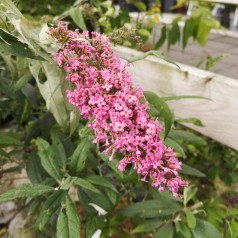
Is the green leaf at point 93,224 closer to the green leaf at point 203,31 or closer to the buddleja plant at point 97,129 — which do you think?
the buddleja plant at point 97,129

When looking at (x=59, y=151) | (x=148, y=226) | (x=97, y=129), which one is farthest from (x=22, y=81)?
(x=148, y=226)

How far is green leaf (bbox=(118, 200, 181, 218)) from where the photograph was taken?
1.03 meters

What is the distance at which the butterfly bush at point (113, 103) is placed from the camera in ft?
2.06

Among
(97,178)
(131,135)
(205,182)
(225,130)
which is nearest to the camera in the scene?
(131,135)

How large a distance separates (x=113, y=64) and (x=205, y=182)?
1198 millimetres

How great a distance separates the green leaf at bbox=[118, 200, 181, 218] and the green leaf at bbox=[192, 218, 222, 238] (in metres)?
0.08

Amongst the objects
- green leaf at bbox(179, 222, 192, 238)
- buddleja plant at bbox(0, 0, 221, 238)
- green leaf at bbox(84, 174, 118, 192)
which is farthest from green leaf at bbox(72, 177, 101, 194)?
green leaf at bbox(179, 222, 192, 238)

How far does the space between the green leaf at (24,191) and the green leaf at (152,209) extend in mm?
305

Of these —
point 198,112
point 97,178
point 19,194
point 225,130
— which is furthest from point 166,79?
point 19,194

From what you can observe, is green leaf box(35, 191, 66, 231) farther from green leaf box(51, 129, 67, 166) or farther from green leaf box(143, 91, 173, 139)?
green leaf box(143, 91, 173, 139)

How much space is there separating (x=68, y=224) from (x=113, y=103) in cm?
37

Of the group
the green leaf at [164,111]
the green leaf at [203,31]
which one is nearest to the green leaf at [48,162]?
the green leaf at [164,111]

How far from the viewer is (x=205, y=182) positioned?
170 cm

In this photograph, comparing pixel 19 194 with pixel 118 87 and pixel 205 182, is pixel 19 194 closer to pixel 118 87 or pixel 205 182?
pixel 118 87
